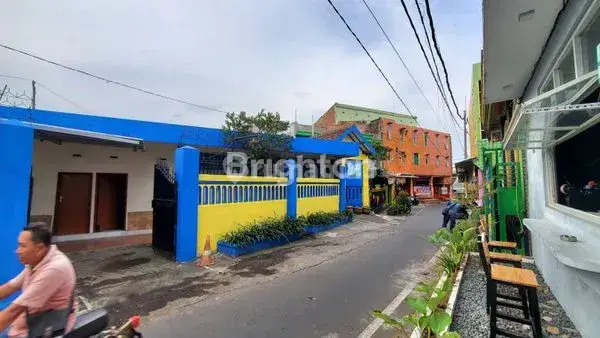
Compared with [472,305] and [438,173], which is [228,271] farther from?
[438,173]

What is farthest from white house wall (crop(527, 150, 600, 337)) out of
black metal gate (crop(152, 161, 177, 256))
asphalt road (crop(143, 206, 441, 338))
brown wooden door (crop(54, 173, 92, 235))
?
brown wooden door (crop(54, 173, 92, 235))

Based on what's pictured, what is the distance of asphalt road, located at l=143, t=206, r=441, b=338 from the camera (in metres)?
3.50

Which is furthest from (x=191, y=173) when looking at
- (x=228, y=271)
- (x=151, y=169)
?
(x=151, y=169)

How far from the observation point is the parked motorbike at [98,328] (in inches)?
87.4

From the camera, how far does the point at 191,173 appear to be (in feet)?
21.1

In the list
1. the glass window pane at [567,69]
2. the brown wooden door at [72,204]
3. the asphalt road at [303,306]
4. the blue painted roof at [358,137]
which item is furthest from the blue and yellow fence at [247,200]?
the blue painted roof at [358,137]

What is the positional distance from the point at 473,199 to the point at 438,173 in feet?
86.1

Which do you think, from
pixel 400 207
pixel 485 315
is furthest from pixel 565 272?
pixel 400 207

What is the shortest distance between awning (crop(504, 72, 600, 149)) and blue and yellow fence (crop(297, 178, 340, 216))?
6.84 meters

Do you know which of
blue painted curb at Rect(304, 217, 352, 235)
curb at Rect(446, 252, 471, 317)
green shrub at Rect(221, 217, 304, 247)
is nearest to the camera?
curb at Rect(446, 252, 471, 317)

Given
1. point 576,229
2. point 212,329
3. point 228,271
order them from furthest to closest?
point 228,271, point 212,329, point 576,229

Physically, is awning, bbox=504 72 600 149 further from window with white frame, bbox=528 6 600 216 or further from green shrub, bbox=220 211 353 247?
green shrub, bbox=220 211 353 247

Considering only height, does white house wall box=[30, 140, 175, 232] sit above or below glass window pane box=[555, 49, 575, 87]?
below

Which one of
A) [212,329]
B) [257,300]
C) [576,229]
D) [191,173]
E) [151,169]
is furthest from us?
[151,169]
